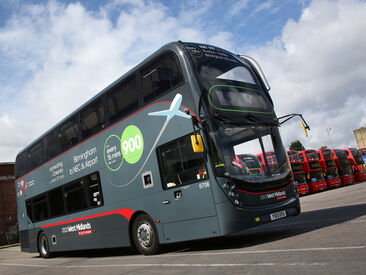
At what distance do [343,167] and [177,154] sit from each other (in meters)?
28.0

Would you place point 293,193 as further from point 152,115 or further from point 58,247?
point 58,247

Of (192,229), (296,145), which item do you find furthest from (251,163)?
(296,145)

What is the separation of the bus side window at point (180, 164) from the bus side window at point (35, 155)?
7.24m

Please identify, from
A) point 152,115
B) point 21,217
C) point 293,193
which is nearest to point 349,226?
point 293,193

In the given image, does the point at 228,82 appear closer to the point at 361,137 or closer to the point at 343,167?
the point at 343,167

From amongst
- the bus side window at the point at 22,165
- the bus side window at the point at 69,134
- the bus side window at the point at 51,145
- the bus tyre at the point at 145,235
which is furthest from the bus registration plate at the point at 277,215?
the bus side window at the point at 22,165

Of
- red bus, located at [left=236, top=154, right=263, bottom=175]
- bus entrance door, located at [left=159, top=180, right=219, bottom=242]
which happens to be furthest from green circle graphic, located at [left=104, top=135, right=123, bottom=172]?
red bus, located at [left=236, top=154, right=263, bottom=175]

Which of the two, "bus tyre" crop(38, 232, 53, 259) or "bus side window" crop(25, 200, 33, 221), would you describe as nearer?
"bus tyre" crop(38, 232, 53, 259)

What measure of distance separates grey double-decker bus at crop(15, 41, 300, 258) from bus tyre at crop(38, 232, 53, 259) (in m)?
3.23

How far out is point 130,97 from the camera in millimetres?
9117

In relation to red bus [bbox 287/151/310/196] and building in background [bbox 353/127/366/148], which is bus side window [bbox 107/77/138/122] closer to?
red bus [bbox 287/151/310/196]

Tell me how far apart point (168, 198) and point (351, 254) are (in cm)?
418

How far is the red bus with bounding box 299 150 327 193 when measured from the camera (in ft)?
92.0

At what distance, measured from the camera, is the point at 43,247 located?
552 inches
